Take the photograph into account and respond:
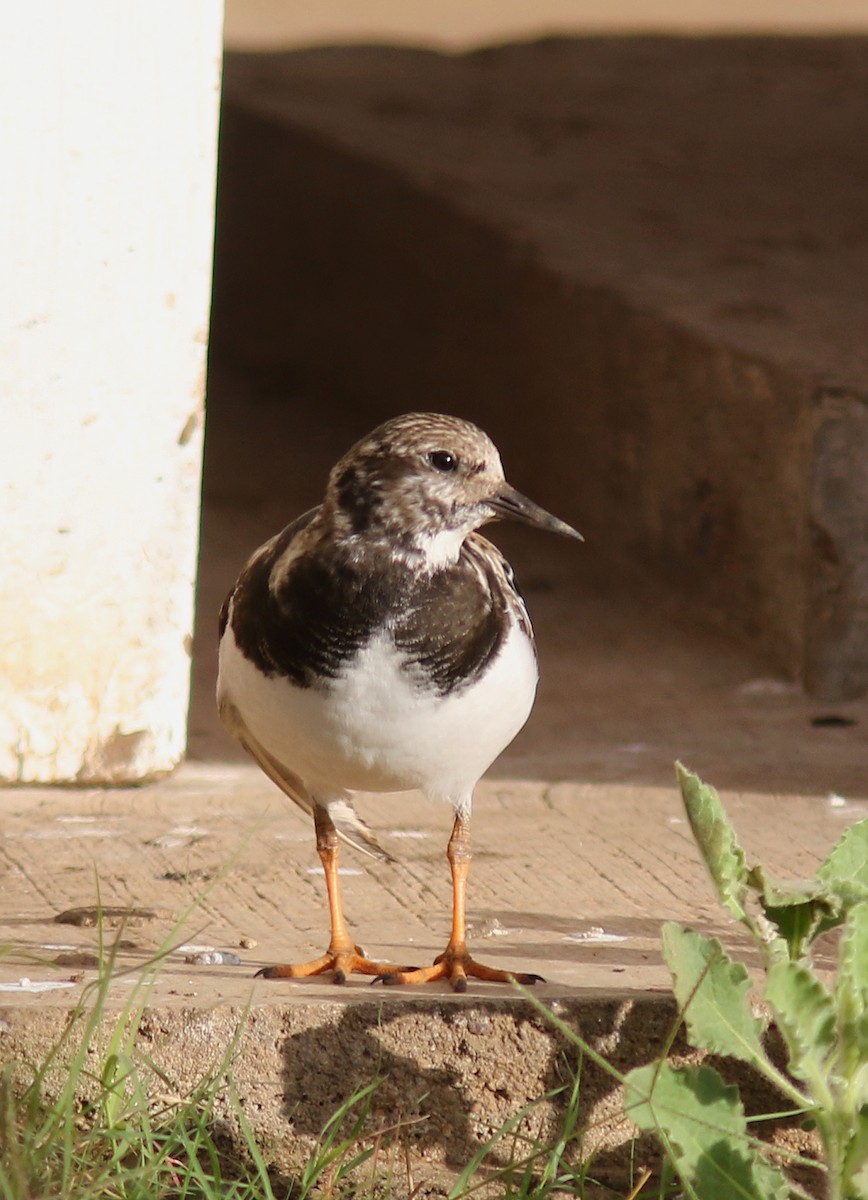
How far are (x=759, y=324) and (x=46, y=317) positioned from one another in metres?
2.96

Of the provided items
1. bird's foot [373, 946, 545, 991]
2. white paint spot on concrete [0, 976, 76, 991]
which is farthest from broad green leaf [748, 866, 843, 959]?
white paint spot on concrete [0, 976, 76, 991]

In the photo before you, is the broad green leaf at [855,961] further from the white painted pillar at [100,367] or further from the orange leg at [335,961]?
the white painted pillar at [100,367]

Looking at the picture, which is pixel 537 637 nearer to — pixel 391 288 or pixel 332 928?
pixel 391 288

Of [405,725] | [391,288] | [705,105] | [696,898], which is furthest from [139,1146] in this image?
[705,105]

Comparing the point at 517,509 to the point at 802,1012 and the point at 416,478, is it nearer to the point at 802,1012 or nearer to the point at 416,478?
the point at 416,478

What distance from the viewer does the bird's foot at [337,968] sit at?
321cm

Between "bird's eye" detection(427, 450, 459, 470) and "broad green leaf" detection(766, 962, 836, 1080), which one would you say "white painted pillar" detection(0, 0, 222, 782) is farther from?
"broad green leaf" detection(766, 962, 836, 1080)

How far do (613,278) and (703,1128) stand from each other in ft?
15.5

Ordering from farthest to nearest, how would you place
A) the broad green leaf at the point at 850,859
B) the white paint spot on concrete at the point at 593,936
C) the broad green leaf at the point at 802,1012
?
the white paint spot on concrete at the point at 593,936
the broad green leaf at the point at 850,859
the broad green leaf at the point at 802,1012

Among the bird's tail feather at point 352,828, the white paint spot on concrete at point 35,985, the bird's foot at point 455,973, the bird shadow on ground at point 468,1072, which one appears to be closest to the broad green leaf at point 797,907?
the bird shadow on ground at point 468,1072

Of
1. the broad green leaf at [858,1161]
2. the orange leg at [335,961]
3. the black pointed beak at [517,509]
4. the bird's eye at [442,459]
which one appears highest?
the bird's eye at [442,459]

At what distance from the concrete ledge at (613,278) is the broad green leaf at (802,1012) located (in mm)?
3168

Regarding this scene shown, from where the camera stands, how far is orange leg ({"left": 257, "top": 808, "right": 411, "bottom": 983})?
321cm

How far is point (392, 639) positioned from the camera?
122 inches
